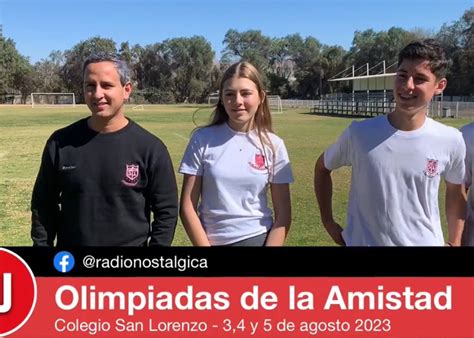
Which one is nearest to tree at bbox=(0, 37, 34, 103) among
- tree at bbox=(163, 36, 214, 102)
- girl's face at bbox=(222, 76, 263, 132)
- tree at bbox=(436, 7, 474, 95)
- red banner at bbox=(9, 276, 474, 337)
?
tree at bbox=(163, 36, 214, 102)

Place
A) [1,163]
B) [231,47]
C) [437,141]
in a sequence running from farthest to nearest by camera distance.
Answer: [1,163] < [231,47] < [437,141]

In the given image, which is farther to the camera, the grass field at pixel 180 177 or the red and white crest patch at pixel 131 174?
the grass field at pixel 180 177

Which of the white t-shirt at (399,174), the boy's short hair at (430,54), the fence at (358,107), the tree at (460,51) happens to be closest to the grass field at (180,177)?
the fence at (358,107)

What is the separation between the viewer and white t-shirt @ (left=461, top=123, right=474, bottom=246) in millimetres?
2082

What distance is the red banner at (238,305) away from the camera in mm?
2006

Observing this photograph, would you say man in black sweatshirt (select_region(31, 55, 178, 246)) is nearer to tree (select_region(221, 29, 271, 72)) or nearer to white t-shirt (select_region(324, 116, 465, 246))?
tree (select_region(221, 29, 271, 72))

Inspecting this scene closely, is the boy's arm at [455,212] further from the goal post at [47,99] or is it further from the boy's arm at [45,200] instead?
the goal post at [47,99]

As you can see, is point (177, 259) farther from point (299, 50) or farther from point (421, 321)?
point (299, 50)

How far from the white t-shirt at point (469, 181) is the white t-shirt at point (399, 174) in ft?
0.34

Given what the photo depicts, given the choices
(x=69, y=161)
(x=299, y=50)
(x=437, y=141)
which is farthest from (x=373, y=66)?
(x=69, y=161)

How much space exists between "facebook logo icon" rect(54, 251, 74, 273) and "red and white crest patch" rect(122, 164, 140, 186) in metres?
0.38

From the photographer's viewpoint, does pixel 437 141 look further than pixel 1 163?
No

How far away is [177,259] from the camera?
2.03m

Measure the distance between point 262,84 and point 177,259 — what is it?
31.3 inches
